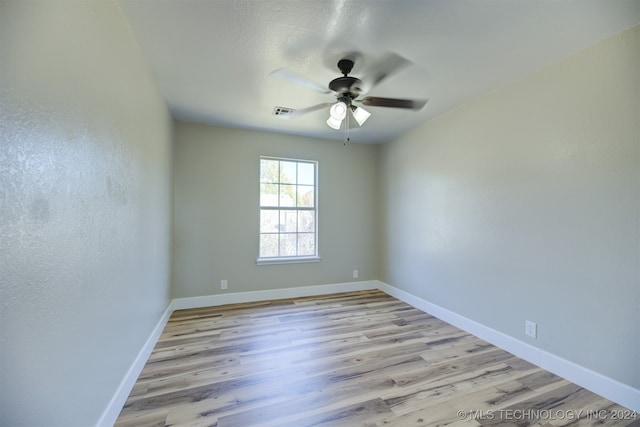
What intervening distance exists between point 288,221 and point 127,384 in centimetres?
258

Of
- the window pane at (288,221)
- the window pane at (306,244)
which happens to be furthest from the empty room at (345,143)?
the window pane at (288,221)

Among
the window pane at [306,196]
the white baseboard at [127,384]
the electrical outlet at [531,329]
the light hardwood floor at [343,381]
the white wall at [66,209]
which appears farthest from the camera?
the window pane at [306,196]

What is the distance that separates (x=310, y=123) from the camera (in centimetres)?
339

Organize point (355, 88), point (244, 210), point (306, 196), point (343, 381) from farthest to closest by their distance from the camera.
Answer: point (306, 196)
point (244, 210)
point (355, 88)
point (343, 381)

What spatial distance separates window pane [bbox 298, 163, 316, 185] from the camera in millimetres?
→ 4066

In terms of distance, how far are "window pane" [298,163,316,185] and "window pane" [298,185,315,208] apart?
0.25ft

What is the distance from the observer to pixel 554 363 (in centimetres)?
207

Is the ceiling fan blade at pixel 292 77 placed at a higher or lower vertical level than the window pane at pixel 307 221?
higher

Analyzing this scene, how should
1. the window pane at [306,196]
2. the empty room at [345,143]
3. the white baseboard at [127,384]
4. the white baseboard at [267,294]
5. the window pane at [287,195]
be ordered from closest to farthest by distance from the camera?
the empty room at [345,143], the white baseboard at [127,384], the white baseboard at [267,294], the window pane at [287,195], the window pane at [306,196]

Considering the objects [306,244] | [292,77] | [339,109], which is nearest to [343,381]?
[339,109]

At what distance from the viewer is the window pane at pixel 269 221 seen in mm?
3842

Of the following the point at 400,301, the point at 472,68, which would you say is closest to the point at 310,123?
the point at 472,68

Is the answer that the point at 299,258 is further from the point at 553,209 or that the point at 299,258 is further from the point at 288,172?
the point at 553,209

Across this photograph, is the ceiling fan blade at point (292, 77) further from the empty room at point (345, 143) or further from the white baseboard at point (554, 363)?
the white baseboard at point (554, 363)
